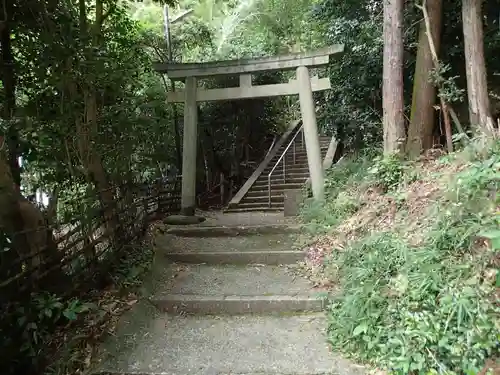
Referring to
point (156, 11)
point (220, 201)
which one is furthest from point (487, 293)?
point (156, 11)

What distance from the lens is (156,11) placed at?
14.0 meters

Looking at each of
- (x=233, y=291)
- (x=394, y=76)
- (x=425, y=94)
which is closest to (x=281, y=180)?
(x=425, y=94)

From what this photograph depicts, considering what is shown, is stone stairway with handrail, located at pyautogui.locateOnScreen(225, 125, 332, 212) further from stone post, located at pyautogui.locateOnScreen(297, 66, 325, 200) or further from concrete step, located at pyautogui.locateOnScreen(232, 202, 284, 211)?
stone post, located at pyautogui.locateOnScreen(297, 66, 325, 200)

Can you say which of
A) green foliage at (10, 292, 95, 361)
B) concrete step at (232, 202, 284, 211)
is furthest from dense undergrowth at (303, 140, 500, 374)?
concrete step at (232, 202, 284, 211)

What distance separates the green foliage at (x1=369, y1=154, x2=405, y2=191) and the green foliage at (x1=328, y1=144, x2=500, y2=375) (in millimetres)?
1715

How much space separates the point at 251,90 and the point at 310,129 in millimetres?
1435

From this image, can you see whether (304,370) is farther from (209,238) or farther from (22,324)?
(209,238)

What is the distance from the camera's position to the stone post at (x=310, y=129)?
7602mm

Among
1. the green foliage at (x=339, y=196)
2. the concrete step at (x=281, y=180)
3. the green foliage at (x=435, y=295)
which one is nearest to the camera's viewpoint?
the green foliage at (x=435, y=295)

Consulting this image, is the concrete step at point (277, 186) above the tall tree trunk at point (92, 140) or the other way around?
the other way around

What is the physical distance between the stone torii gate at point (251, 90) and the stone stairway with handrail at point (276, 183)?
218 cm

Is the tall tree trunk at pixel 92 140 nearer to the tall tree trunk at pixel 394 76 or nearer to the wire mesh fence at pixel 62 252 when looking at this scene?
the wire mesh fence at pixel 62 252

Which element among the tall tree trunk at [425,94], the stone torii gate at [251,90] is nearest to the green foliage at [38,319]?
the stone torii gate at [251,90]

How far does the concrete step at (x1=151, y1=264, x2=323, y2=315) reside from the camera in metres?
4.14
